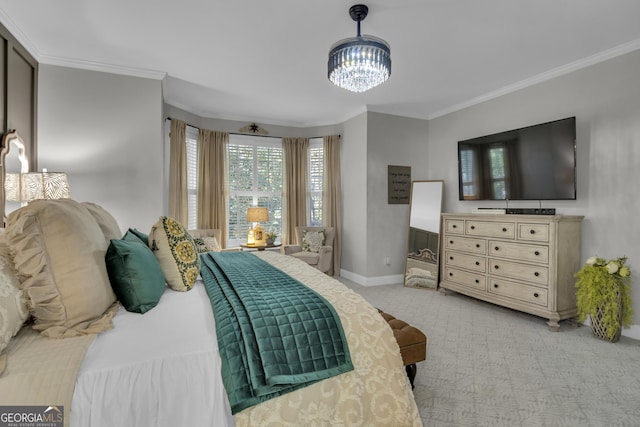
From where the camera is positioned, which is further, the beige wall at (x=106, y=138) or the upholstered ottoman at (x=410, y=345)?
the beige wall at (x=106, y=138)

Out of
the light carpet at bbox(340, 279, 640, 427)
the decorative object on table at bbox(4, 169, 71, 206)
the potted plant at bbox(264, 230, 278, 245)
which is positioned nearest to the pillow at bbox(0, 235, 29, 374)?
the decorative object on table at bbox(4, 169, 71, 206)

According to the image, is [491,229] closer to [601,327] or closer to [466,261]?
[466,261]

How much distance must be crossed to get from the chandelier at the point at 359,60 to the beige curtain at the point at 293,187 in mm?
3269

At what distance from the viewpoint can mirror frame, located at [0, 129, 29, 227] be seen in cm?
260

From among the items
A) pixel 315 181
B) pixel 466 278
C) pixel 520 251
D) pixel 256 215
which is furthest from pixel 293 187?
pixel 520 251

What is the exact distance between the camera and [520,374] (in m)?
2.38

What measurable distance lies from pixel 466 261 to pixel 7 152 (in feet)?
15.7

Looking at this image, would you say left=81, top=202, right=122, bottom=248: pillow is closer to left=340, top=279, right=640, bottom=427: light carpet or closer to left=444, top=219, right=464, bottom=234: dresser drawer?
left=340, top=279, right=640, bottom=427: light carpet

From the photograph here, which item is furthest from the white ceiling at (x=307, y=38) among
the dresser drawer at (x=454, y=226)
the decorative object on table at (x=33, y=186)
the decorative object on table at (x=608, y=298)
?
the decorative object on table at (x=608, y=298)

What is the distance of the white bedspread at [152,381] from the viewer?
1.11 metres

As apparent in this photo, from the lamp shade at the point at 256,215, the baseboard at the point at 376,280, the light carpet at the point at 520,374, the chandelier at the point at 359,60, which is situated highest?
the chandelier at the point at 359,60

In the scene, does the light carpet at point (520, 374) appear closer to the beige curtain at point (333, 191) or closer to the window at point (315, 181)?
the beige curtain at point (333, 191)

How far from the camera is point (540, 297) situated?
3.37 m

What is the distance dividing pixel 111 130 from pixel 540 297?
4.78 metres
